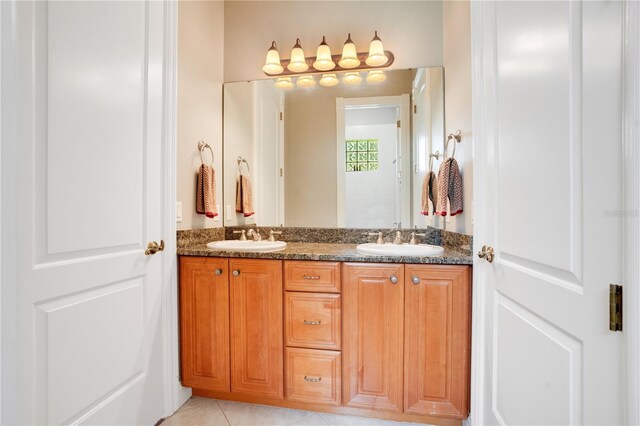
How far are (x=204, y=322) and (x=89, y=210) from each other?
852 mm

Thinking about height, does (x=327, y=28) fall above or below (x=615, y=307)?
above

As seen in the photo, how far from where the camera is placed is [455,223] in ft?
5.70

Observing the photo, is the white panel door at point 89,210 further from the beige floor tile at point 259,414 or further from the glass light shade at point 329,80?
the glass light shade at point 329,80

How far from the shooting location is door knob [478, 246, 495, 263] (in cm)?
119

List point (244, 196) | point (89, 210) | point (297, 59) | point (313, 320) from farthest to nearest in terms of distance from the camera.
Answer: point (244, 196) < point (297, 59) < point (313, 320) < point (89, 210)

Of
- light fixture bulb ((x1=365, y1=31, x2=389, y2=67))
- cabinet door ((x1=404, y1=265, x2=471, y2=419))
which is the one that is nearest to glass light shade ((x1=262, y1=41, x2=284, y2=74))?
light fixture bulb ((x1=365, y1=31, x2=389, y2=67))

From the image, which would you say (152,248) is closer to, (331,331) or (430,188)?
(331,331)

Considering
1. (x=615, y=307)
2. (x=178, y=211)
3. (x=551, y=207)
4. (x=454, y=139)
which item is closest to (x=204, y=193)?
(x=178, y=211)

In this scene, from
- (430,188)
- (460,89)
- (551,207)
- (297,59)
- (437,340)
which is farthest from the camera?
(297,59)

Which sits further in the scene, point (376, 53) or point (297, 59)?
point (297, 59)

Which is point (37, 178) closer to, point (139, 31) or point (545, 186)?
point (139, 31)

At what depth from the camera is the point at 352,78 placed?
6.96 feet

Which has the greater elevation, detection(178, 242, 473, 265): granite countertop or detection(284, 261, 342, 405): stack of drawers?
detection(178, 242, 473, 265): granite countertop

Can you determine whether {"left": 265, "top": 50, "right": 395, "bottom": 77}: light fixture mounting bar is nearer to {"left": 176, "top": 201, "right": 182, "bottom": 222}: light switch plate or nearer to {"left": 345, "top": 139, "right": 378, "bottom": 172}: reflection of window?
{"left": 345, "top": 139, "right": 378, "bottom": 172}: reflection of window
